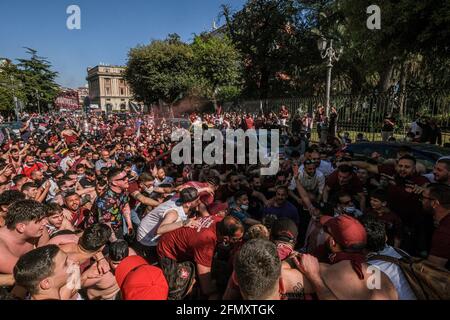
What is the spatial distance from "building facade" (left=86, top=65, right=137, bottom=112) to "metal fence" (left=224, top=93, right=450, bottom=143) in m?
69.6

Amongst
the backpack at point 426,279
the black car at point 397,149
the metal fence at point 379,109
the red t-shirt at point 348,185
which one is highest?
the metal fence at point 379,109

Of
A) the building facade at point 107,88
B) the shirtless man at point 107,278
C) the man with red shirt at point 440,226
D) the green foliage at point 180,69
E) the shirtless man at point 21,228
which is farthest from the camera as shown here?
the building facade at point 107,88

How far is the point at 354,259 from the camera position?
209cm

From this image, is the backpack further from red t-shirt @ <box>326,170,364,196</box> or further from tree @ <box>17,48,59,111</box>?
tree @ <box>17,48,59,111</box>

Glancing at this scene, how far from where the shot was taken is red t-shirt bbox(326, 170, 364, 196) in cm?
439

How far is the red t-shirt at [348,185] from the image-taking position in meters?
4.39

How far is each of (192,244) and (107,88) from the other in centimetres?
8442

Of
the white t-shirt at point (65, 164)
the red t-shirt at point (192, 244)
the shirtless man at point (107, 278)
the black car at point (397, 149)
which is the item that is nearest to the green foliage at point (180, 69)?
the white t-shirt at point (65, 164)

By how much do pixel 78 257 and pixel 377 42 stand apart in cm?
1032

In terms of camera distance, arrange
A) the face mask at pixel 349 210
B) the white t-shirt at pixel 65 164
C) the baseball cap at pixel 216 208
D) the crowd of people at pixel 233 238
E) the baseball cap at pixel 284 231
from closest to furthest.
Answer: the crowd of people at pixel 233 238 < the baseball cap at pixel 284 231 < the face mask at pixel 349 210 < the baseball cap at pixel 216 208 < the white t-shirt at pixel 65 164

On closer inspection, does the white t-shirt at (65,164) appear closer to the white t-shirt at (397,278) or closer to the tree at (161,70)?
the white t-shirt at (397,278)

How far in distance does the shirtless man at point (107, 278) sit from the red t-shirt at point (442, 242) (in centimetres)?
265
